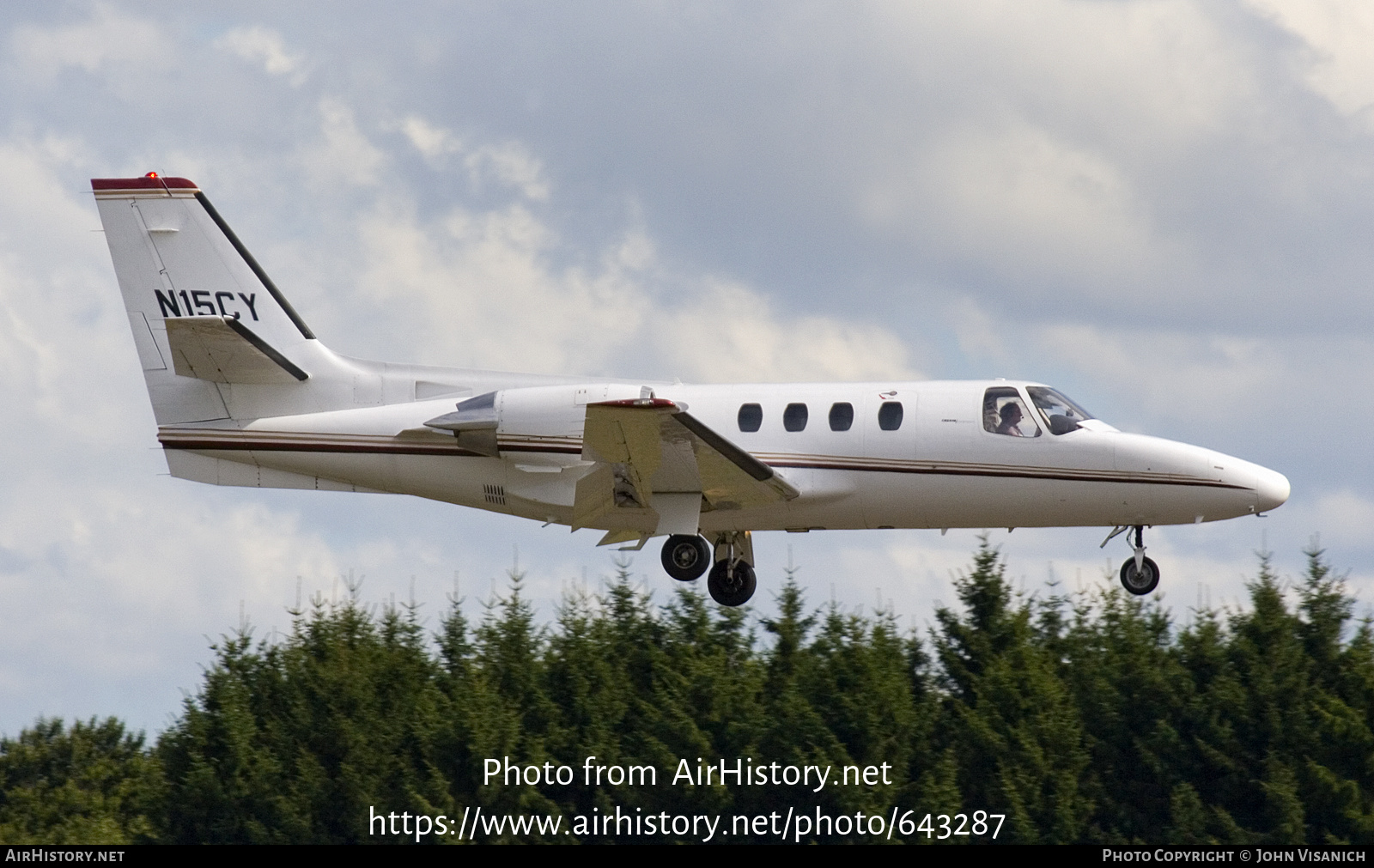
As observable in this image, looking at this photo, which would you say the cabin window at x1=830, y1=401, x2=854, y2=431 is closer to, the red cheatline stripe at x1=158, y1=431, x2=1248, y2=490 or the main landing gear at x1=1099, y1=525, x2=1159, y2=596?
the red cheatline stripe at x1=158, y1=431, x2=1248, y2=490

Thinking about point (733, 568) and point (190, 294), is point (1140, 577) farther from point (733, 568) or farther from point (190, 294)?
point (190, 294)

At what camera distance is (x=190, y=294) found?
26.2 meters

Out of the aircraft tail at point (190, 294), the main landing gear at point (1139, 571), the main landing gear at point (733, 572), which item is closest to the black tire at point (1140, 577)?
the main landing gear at point (1139, 571)

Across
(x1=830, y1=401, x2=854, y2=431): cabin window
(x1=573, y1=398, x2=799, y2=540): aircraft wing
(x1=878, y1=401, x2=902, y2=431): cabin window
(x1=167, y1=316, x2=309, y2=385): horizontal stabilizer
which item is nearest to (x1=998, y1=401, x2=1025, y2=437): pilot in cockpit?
(x1=878, y1=401, x2=902, y2=431): cabin window

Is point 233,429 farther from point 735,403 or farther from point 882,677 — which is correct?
point 882,677

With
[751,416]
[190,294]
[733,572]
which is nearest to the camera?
[751,416]

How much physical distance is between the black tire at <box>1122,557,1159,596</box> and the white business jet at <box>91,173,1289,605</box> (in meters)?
0.03

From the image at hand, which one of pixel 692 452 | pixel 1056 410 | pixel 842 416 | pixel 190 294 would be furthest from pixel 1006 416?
pixel 190 294

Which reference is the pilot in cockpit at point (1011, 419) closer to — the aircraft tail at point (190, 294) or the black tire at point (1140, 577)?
the black tire at point (1140, 577)

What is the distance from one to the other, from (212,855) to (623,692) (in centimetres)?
1687

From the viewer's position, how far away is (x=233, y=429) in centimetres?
2506

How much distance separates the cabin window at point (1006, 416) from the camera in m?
23.7

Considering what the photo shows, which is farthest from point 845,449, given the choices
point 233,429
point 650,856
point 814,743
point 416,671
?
point 416,671

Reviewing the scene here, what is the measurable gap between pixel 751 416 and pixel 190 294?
8234 mm
